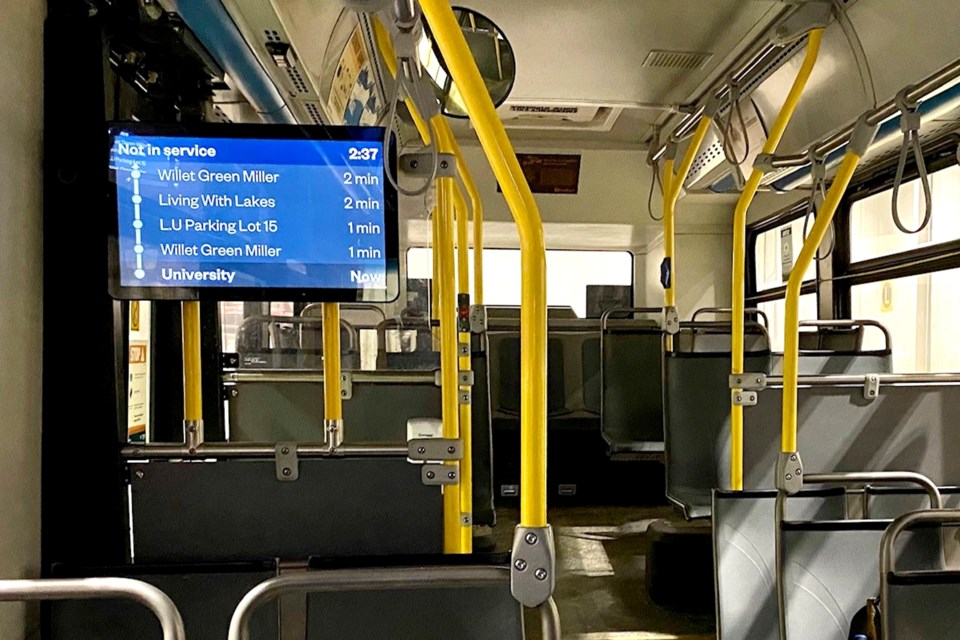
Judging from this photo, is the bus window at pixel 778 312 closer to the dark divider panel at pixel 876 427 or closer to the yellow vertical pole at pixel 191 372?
the dark divider panel at pixel 876 427

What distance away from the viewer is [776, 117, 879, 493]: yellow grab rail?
1731mm

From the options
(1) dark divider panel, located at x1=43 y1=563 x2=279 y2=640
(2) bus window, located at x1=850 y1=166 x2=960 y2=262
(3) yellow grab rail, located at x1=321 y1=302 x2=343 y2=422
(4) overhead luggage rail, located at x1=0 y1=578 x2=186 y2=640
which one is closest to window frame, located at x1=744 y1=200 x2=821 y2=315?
(2) bus window, located at x1=850 y1=166 x2=960 y2=262

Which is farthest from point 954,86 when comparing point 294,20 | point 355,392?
point 355,392

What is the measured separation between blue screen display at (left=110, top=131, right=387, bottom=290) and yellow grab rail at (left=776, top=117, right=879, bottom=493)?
1.37 metres

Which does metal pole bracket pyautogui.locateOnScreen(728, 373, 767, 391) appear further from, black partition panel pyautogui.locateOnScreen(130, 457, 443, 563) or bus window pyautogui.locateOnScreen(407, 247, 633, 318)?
bus window pyautogui.locateOnScreen(407, 247, 633, 318)

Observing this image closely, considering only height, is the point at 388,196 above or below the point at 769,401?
above

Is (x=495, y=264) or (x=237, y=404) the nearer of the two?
(x=237, y=404)

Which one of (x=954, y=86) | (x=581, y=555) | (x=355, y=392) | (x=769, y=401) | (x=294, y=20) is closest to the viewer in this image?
(x=294, y=20)

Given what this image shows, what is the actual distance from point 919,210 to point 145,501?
3.45 meters

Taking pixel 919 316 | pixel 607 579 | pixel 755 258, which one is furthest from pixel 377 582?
pixel 755 258

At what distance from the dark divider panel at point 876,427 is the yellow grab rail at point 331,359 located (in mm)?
1597

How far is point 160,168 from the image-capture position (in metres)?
1.17

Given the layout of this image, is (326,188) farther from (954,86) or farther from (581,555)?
(581,555)

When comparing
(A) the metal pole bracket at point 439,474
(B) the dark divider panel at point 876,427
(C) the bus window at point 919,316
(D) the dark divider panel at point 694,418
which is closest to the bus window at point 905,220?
(C) the bus window at point 919,316
